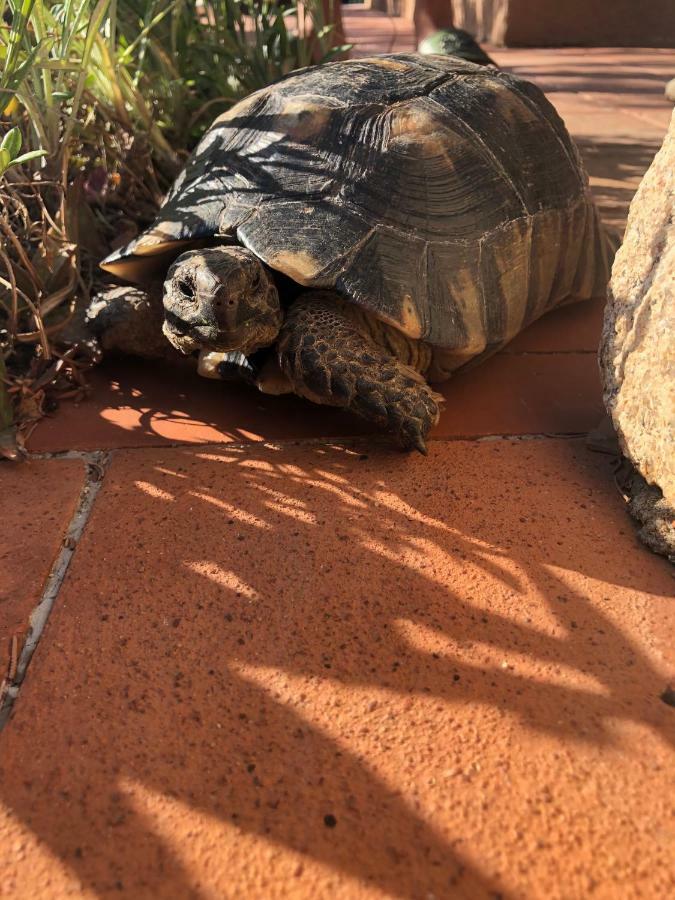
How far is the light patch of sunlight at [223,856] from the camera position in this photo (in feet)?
3.52

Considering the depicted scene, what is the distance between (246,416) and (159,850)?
1413mm

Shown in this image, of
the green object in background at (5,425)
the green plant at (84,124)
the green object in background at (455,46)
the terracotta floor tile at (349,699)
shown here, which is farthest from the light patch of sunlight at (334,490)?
the green object in background at (455,46)

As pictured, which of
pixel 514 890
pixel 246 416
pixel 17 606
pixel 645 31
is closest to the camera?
pixel 514 890

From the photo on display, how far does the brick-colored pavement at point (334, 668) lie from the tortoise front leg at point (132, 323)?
0.33 m

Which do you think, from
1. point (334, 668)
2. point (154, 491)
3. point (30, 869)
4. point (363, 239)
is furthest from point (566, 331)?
point (30, 869)

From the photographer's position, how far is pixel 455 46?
221 inches

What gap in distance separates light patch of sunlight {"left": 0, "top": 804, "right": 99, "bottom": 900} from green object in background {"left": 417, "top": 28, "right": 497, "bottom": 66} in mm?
5746

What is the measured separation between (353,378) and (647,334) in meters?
0.74

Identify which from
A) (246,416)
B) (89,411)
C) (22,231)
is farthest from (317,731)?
(22,231)

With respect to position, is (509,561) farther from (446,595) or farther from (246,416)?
(246,416)

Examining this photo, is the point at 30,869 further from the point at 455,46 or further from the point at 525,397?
the point at 455,46

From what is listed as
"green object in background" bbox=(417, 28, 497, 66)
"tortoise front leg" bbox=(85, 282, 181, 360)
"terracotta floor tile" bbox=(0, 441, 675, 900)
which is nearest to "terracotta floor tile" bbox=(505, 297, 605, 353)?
"terracotta floor tile" bbox=(0, 441, 675, 900)

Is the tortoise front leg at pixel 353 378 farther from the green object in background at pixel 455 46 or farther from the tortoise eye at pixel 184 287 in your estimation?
the green object in background at pixel 455 46

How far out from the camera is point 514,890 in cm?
106
